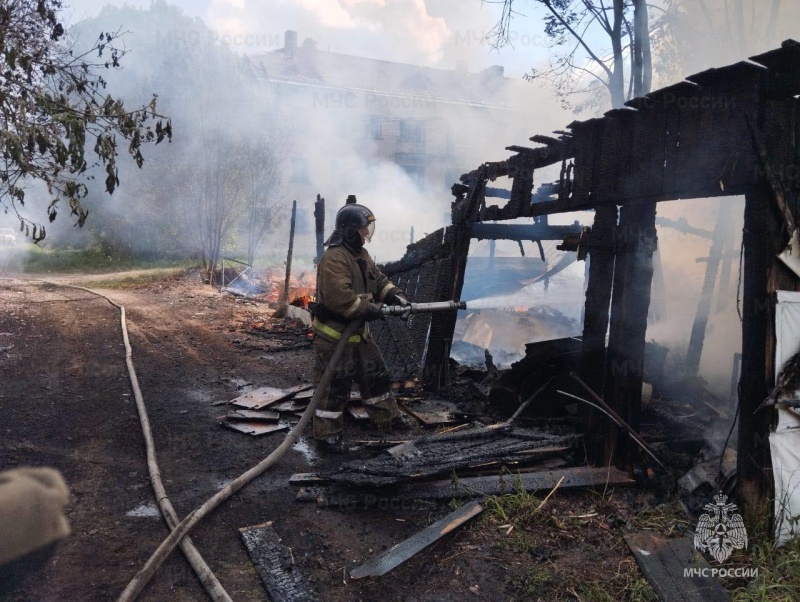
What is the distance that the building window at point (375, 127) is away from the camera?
105ft

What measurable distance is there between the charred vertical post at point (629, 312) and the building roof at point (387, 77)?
28.3 meters

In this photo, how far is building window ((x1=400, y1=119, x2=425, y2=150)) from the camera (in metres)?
33.1

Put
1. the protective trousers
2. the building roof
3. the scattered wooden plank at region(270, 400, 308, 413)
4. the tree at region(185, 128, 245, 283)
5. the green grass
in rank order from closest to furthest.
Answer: the protective trousers
the scattered wooden plank at region(270, 400, 308, 413)
the tree at region(185, 128, 245, 283)
the green grass
the building roof

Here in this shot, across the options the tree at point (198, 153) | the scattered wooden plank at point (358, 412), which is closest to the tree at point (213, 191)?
the tree at point (198, 153)

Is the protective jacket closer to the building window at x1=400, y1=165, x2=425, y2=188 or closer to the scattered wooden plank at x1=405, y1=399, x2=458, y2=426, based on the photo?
the scattered wooden plank at x1=405, y1=399, x2=458, y2=426

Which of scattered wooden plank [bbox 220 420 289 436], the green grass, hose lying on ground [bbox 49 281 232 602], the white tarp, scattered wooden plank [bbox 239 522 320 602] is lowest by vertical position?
the green grass

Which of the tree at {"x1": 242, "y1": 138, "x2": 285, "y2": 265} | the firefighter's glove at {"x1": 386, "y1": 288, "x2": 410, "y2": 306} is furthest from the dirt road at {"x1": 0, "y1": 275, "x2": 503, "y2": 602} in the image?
the tree at {"x1": 242, "y1": 138, "x2": 285, "y2": 265}

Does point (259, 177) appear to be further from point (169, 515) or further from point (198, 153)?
point (169, 515)

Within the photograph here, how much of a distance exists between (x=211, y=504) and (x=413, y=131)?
1269 inches

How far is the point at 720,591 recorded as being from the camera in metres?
3.00

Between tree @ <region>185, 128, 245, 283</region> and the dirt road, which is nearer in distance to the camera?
the dirt road

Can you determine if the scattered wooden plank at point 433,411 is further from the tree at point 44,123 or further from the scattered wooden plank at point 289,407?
the tree at point 44,123

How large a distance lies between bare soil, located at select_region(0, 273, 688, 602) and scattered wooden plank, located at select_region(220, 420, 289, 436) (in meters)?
0.07

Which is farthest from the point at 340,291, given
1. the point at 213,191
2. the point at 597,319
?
the point at 213,191
